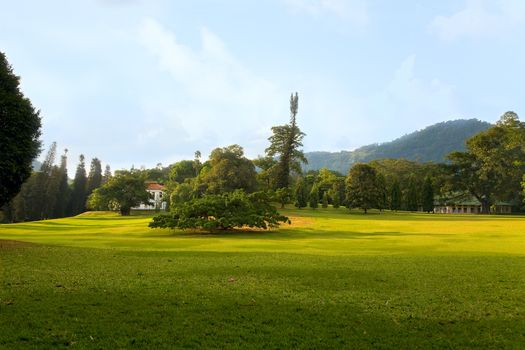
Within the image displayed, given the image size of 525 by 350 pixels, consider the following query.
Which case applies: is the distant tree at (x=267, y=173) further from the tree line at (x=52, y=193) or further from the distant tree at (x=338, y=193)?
A: the tree line at (x=52, y=193)

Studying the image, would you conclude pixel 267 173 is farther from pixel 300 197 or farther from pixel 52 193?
pixel 52 193

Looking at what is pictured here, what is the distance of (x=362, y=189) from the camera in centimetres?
7325

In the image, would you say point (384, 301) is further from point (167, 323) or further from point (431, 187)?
point (431, 187)

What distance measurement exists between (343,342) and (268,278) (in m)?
5.40

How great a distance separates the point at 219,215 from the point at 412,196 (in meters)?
67.9

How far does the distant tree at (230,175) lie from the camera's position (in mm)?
60497

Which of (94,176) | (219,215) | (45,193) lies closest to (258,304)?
(219,215)

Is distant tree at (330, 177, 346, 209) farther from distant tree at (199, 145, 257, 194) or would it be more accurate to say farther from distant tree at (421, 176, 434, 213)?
distant tree at (199, 145, 257, 194)

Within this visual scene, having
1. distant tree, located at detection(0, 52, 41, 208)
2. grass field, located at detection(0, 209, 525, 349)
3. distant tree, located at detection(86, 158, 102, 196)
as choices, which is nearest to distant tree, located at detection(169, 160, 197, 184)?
distant tree, located at detection(86, 158, 102, 196)

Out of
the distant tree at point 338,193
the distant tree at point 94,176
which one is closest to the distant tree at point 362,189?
the distant tree at point 338,193

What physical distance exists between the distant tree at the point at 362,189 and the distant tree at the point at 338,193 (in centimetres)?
1293

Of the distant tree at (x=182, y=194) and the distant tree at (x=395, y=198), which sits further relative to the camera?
the distant tree at (x=395, y=198)

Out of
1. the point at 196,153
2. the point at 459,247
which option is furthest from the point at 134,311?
the point at 196,153

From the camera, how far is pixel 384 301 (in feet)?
32.1
